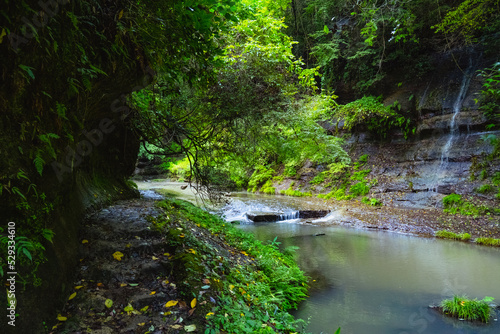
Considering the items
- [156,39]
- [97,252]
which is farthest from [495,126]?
A: [97,252]

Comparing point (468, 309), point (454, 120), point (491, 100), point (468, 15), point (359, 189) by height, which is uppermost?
point (468, 15)

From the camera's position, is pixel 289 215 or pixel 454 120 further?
pixel 454 120

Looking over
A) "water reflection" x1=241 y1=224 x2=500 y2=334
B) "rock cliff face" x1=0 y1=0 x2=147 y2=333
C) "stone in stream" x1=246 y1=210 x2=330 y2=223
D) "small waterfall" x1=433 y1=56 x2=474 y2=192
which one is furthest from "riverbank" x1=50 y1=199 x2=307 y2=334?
"small waterfall" x1=433 y1=56 x2=474 y2=192

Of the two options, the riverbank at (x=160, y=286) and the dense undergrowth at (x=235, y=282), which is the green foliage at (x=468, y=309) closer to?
the dense undergrowth at (x=235, y=282)

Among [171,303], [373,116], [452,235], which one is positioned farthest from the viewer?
[373,116]

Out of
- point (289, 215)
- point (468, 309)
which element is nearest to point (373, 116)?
point (289, 215)

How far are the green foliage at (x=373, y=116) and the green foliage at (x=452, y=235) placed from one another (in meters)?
6.98

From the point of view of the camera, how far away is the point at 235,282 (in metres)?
3.73

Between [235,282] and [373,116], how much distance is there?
14077 mm

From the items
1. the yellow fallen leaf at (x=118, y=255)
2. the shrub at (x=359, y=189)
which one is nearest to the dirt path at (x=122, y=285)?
the yellow fallen leaf at (x=118, y=255)

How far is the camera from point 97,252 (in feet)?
10.6

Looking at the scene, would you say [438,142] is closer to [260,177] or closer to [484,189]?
[484,189]

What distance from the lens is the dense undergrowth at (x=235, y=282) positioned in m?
2.87

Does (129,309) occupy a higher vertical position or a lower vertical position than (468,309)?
higher
